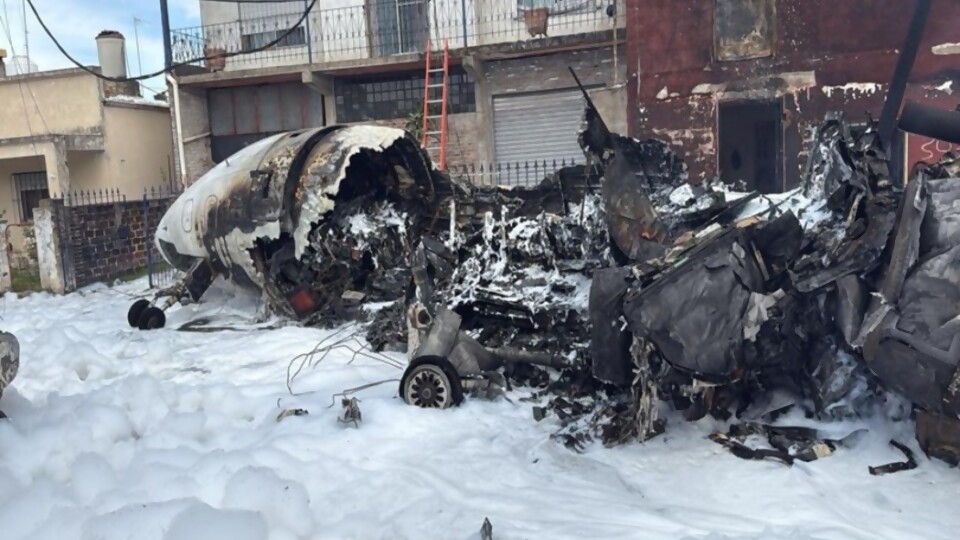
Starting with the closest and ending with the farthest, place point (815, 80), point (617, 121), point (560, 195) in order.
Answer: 1. point (560, 195)
2. point (815, 80)
3. point (617, 121)

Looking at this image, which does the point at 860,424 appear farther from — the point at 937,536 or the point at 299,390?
the point at 299,390

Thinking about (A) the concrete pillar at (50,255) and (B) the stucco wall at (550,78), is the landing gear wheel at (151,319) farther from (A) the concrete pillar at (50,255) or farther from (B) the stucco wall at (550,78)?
(B) the stucco wall at (550,78)

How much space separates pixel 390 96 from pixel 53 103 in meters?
7.67

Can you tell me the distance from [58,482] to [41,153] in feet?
42.3

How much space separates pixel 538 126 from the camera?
15.5 m

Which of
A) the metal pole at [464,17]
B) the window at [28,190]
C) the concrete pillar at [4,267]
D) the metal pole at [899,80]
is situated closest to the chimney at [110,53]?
the window at [28,190]

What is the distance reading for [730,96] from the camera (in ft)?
43.6

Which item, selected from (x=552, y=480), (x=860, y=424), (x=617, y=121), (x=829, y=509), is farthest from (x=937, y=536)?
(x=617, y=121)

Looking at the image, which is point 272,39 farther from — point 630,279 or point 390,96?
point 630,279

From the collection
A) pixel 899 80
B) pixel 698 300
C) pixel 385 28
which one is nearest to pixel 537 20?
pixel 385 28

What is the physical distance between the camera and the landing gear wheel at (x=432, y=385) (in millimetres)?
5246

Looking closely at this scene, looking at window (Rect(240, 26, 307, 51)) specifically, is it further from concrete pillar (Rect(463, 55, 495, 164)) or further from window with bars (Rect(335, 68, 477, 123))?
concrete pillar (Rect(463, 55, 495, 164))

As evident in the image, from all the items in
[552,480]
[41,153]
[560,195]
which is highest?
[41,153]

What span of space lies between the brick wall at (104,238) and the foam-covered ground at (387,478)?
7769 mm
